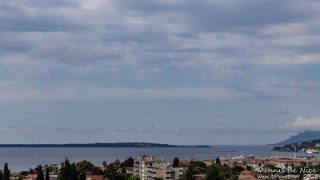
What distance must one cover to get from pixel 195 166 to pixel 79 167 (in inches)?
613

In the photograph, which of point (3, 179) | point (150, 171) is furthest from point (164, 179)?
point (3, 179)

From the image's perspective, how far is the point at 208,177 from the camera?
6838 cm

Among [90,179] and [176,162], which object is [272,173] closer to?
[176,162]

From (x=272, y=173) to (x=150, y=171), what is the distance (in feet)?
66.6

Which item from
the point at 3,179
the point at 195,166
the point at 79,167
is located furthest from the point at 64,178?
the point at 195,166

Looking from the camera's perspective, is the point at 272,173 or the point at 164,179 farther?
the point at 272,173

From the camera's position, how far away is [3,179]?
224ft

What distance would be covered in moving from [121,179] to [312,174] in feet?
83.8

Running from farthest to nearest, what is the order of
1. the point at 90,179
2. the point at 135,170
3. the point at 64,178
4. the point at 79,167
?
the point at 79,167, the point at 135,170, the point at 90,179, the point at 64,178

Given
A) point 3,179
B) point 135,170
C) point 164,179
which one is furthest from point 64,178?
point 135,170

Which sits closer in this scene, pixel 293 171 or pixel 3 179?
pixel 3 179

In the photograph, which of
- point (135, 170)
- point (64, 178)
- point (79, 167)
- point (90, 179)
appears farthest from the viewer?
point (79, 167)

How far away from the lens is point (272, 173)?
301 ft

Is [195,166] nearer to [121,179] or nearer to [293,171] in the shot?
[293,171]
